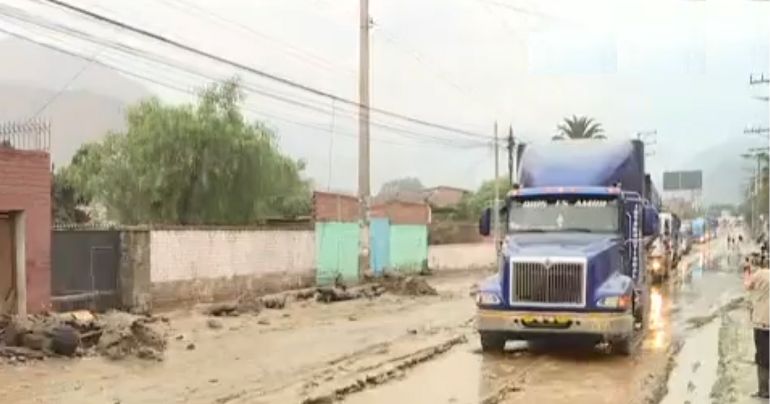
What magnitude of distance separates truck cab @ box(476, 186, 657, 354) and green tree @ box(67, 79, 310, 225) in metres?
20.6

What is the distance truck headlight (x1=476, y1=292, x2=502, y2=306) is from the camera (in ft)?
48.3

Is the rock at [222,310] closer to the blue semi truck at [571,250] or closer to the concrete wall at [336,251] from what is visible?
the blue semi truck at [571,250]

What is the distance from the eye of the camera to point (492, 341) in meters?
15.5

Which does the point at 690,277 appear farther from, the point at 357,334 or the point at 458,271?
the point at 357,334

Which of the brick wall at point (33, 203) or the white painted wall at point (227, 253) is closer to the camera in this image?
the brick wall at point (33, 203)

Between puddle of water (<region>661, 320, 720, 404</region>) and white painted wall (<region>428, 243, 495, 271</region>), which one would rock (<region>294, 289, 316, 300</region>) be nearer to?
puddle of water (<region>661, 320, 720, 404</region>)

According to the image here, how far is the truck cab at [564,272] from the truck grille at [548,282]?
0.02m

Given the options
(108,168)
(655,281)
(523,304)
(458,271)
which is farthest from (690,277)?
(523,304)

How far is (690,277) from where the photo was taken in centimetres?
4100

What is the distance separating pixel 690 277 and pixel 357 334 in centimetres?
2613

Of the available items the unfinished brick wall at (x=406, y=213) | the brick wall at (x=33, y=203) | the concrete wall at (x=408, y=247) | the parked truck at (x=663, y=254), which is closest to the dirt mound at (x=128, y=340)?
the brick wall at (x=33, y=203)

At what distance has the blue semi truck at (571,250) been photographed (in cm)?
1439

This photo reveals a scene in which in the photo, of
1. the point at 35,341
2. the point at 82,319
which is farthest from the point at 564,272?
the point at 35,341

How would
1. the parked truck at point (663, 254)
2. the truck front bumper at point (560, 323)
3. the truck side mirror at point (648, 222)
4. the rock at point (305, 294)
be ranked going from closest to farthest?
the truck front bumper at point (560, 323) → the truck side mirror at point (648, 222) → the rock at point (305, 294) → the parked truck at point (663, 254)
